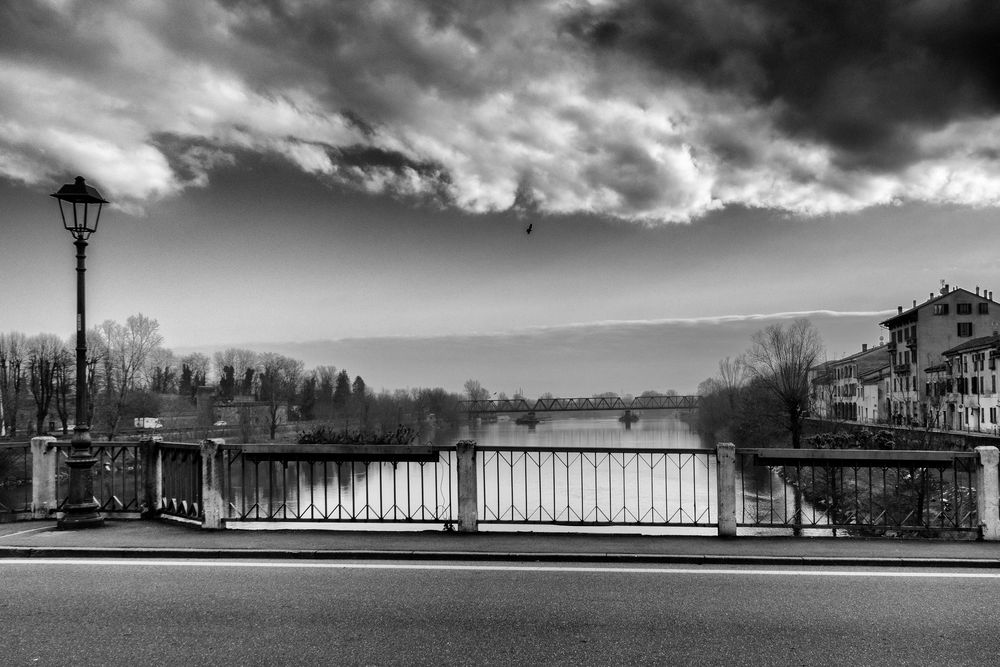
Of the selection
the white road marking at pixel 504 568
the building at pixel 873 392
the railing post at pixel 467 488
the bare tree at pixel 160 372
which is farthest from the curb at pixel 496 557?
the building at pixel 873 392

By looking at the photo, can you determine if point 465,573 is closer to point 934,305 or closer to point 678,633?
point 678,633

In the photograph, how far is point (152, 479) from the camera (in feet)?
33.1

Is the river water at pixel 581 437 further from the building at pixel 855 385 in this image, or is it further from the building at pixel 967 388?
the building at pixel 967 388

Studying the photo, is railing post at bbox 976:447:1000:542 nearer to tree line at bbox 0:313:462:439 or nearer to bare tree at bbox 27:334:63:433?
tree line at bbox 0:313:462:439

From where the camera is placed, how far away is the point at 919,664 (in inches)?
176

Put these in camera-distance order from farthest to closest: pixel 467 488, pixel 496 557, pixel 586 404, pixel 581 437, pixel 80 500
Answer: pixel 586 404 < pixel 581 437 < pixel 80 500 < pixel 467 488 < pixel 496 557

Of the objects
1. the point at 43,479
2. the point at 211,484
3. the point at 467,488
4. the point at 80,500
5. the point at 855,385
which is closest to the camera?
the point at 467,488

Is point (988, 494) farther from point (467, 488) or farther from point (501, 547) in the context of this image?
point (467, 488)

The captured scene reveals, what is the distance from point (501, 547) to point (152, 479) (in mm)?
5676

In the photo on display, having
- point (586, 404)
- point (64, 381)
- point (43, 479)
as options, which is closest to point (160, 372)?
point (64, 381)

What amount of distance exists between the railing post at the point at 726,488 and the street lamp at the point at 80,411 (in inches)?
329

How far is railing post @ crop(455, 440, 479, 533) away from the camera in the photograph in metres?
8.70

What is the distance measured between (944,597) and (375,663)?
16.2 ft

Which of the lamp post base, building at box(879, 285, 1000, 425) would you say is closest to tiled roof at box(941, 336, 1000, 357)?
building at box(879, 285, 1000, 425)
